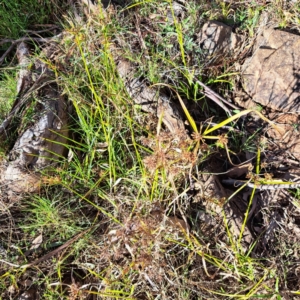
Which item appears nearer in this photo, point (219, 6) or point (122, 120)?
point (122, 120)

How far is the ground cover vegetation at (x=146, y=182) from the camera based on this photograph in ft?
7.18

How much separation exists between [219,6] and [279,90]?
0.71m

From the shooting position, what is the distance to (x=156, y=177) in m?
2.16

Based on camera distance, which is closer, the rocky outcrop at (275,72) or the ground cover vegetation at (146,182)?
the ground cover vegetation at (146,182)

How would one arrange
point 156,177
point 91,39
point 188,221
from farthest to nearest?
point 91,39, point 188,221, point 156,177

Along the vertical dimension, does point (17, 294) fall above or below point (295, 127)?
below

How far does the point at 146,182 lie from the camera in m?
2.33

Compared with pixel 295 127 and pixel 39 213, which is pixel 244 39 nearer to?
pixel 295 127

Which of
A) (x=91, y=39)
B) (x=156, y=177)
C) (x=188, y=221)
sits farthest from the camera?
(x=91, y=39)

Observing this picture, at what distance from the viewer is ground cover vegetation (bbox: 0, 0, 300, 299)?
7.18 feet

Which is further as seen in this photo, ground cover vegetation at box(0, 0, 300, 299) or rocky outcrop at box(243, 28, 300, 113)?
rocky outcrop at box(243, 28, 300, 113)

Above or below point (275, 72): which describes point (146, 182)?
below

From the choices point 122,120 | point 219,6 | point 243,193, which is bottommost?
point 243,193

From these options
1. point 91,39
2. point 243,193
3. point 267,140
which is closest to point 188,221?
point 243,193
